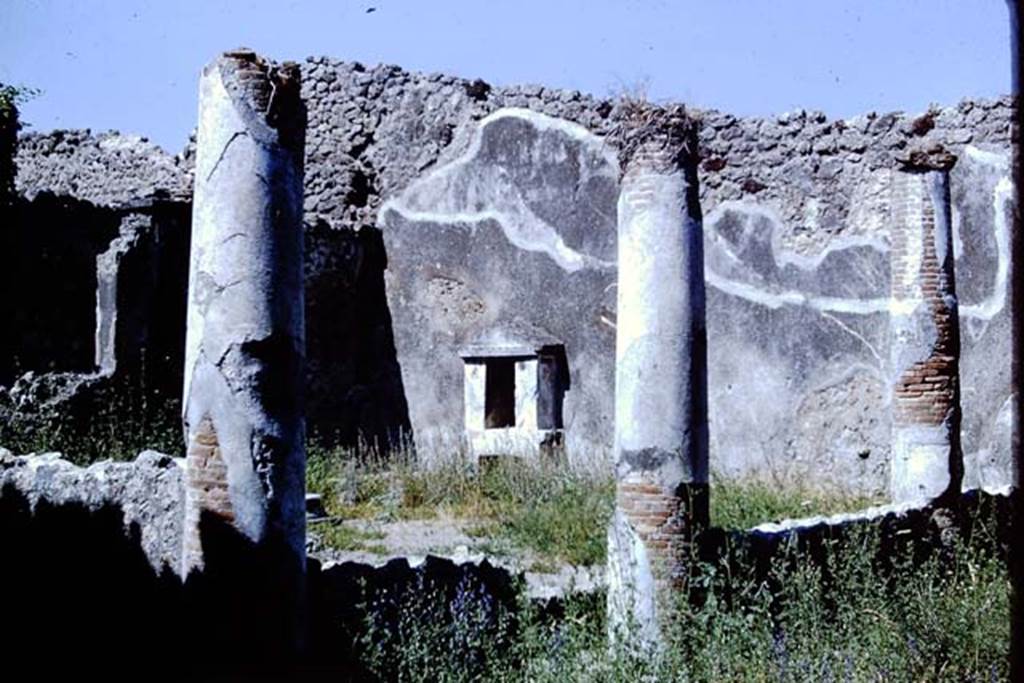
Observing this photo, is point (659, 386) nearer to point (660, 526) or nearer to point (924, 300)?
point (660, 526)

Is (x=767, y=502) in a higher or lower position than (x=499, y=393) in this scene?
lower

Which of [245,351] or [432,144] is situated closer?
[245,351]

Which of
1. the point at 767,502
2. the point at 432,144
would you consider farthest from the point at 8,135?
the point at 767,502

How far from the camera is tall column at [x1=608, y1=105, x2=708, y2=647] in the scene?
17.8 feet

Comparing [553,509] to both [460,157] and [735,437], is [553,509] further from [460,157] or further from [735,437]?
[460,157]

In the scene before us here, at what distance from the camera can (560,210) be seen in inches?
474

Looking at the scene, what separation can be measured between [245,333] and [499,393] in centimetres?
791

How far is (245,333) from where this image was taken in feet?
15.0

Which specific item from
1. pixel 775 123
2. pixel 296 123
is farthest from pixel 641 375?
pixel 775 123

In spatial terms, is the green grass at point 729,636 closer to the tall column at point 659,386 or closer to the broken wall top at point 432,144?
the tall column at point 659,386

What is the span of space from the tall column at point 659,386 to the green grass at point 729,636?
22 cm

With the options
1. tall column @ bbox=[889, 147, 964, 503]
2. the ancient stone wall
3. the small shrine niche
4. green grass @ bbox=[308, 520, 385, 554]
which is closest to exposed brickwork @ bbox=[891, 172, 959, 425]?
Result: tall column @ bbox=[889, 147, 964, 503]

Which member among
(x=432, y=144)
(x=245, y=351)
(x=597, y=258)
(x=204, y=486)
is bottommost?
(x=204, y=486)

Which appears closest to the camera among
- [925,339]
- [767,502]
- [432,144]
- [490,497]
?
[925,339]
